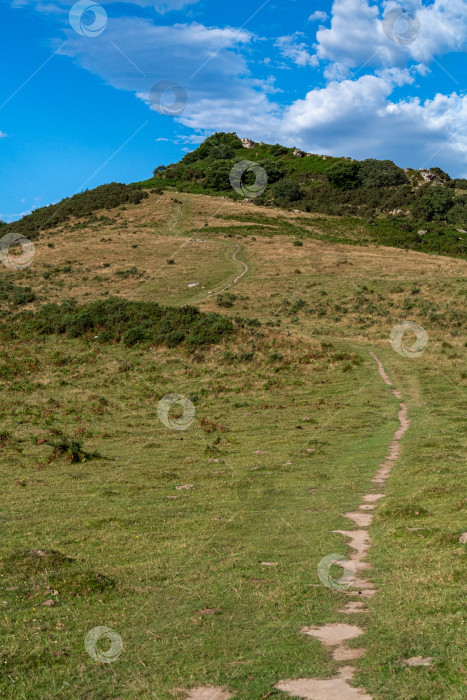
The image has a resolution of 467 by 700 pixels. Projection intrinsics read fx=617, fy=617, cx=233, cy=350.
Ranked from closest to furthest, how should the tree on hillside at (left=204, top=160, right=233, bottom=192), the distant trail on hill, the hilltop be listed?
the distant trail on hill
the hilltop
the tree on hillside at (left=204, top=160, right=233, bottom=192)

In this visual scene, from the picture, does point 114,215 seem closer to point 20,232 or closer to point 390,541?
point 20,232

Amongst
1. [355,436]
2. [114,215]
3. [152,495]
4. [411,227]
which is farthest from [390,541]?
[114,215]

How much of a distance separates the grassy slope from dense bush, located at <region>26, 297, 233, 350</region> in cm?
180

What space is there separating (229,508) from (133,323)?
120ft

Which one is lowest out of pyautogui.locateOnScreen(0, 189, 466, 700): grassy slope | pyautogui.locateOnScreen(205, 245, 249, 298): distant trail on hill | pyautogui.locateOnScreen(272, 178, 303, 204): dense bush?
pyautogui.locateOnScreen(0, 189, 466, 700): grassy slope

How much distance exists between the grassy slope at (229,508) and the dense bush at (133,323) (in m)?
1.80

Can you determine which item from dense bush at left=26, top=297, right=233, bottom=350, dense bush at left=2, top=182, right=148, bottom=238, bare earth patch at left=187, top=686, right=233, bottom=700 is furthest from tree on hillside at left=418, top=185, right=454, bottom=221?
bare earth patch at left=187, top=686, right=233, bottom=700

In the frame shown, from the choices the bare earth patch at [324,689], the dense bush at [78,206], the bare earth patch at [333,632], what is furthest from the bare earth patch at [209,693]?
the dense bush at [78,206]

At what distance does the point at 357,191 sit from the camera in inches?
5197

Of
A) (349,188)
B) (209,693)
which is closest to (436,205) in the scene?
(349,188)

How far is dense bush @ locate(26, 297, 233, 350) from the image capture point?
156 feet

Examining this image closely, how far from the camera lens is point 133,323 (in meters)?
51.9

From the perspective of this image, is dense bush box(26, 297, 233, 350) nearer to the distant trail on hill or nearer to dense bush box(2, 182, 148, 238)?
the distant trail on hill

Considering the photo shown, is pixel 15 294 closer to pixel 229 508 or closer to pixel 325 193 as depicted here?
pixel 229 508
